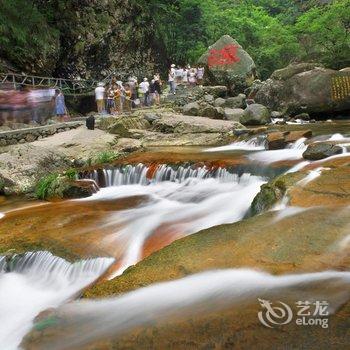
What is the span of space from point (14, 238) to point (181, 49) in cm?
3108

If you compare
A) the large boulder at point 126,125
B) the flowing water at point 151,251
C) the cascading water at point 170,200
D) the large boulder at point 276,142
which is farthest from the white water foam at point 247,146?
the large boulder at point 126,125

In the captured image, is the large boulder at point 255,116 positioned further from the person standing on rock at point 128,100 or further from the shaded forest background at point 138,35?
the shaded forest background at point 138,35

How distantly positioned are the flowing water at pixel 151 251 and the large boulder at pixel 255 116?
478cm

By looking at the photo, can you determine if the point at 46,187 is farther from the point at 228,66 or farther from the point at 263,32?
the point at 263,32

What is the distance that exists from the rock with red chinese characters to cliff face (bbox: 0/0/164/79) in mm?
4840

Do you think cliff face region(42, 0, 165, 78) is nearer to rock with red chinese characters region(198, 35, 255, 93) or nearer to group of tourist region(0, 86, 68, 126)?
rock with red chinese characters region(198, 35, 255, 93)

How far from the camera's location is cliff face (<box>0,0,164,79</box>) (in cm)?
2088

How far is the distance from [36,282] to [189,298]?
2.88 meters

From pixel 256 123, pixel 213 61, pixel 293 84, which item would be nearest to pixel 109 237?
A: pixel 256 123

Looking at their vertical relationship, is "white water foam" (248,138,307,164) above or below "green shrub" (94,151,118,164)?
below

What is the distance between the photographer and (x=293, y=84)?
18.9 meters

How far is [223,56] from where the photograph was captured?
27469mm

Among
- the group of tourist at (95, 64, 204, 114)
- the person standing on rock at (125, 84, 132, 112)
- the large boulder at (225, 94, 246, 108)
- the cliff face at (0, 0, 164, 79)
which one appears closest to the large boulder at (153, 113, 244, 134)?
the group of tourist at (95, 64, 204, 114)

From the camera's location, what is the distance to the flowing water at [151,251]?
13.1 feet
